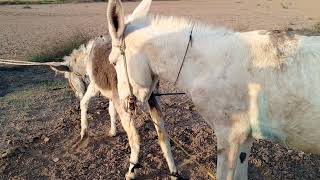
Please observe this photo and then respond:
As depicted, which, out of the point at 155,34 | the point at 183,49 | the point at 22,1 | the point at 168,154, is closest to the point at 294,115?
the point at 183,49

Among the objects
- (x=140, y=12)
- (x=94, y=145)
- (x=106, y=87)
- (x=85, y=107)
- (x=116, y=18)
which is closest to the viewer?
(x=116, y=18)

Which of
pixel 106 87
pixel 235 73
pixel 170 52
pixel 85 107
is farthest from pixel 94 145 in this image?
pixel 235 73

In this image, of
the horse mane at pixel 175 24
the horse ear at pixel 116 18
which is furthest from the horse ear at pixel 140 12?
the horse ear at pixel 116 18

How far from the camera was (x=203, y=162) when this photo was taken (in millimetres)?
5637

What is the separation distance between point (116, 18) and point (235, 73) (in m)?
1.19

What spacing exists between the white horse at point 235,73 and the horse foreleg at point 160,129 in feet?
4.20

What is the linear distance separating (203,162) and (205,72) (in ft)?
7.79

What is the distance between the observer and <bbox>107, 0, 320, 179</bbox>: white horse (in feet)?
10.9

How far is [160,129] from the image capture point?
5195 millimetres

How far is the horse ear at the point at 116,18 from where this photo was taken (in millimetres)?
3584

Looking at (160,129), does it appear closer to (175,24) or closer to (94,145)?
(94,145)

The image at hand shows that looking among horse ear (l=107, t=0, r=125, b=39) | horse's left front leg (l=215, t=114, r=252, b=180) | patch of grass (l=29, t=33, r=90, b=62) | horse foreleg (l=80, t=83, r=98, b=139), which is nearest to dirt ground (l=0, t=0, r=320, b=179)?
horse foreleg (l=80, t=83, r=98, b=139)

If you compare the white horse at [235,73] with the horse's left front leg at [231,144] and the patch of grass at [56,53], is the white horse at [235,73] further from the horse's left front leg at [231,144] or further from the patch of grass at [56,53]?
the patch of grass at [56,53]

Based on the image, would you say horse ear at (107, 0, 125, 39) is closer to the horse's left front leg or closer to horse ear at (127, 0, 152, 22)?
horse ear at (127, 0, 152, 22)
